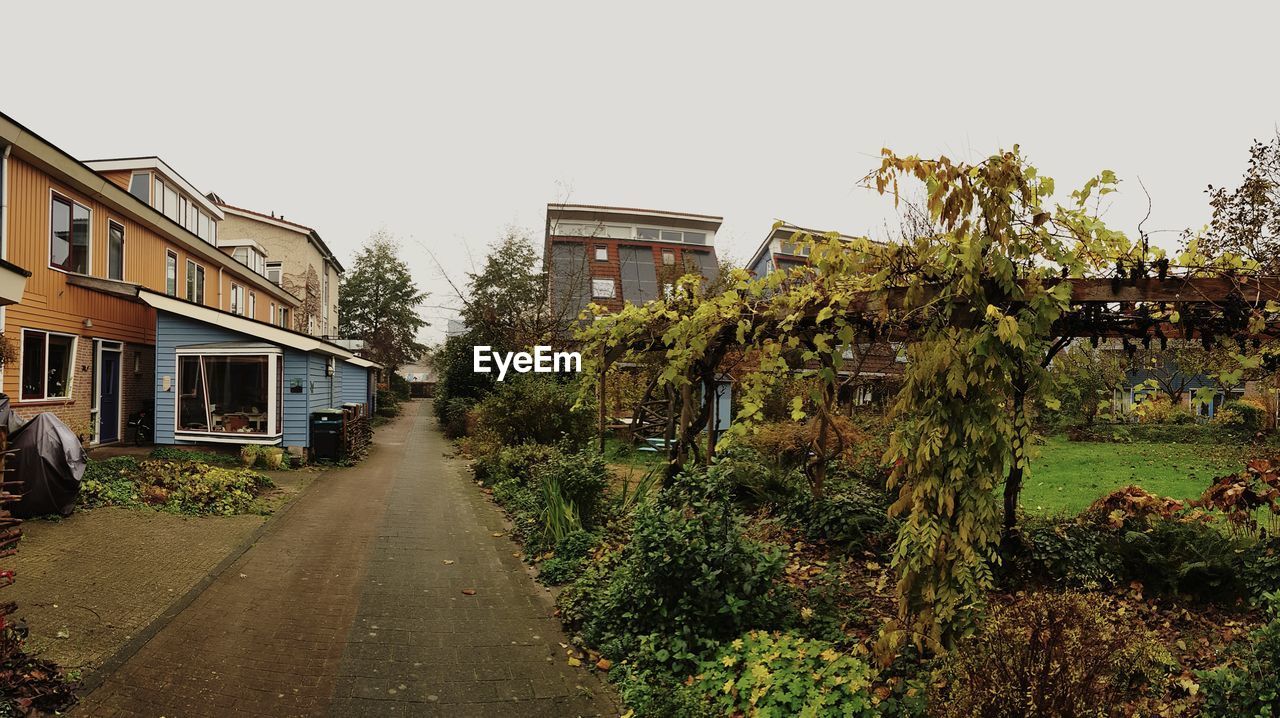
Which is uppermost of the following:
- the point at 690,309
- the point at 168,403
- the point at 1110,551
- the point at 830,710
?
the point at 690,309

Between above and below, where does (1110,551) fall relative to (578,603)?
above

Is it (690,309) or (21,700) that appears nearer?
(21,700)

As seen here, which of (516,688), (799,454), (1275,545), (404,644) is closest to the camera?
(516,688)

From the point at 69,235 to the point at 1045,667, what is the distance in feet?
58.0

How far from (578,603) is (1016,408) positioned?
3823 millimetres

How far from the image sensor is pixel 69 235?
13.8 metres

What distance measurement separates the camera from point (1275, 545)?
193 inches

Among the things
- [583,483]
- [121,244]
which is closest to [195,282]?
[121,244]

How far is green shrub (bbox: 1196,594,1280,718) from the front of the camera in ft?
9.71

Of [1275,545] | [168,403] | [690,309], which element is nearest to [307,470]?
[168,403]

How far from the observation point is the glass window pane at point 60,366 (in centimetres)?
1327

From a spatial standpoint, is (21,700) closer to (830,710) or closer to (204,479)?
(830,710)

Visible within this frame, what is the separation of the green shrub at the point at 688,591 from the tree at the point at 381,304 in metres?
48.5

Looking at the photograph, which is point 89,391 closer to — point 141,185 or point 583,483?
point 141,185
